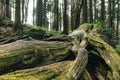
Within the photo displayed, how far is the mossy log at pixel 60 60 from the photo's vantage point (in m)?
5.91

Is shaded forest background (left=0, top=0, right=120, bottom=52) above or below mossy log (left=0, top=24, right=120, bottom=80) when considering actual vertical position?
above

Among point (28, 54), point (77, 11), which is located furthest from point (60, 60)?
point (77, 11)

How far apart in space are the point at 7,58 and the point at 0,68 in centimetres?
31

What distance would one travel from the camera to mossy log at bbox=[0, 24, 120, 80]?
5914mm

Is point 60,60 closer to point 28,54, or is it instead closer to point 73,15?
point 28,54

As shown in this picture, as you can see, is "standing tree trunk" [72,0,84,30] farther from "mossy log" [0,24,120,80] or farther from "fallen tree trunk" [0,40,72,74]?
"fallen tree trunk" [0,40,72,74]

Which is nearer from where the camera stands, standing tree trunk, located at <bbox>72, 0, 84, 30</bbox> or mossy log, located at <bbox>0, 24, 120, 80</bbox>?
mossy log, located at <bbox>0, 24, 120, 80</bbox>

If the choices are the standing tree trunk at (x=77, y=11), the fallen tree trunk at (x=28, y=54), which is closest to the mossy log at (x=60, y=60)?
the fallen tree trunk at (x=28, y=54)

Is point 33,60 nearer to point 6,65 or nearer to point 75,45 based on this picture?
point 6,65

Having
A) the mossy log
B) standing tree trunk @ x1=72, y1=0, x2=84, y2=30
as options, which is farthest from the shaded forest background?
the mossy log

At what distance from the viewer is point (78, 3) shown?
12.1 meters

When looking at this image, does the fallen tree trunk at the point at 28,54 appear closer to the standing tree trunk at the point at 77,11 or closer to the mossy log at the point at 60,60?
the mossy log at the point at 60,60

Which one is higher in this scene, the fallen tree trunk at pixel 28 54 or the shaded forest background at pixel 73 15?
the shaded forest background at pixel 73 15

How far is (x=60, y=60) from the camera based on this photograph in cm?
729
